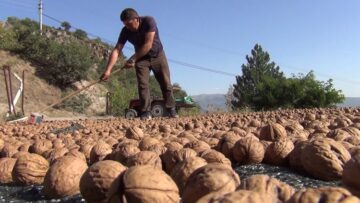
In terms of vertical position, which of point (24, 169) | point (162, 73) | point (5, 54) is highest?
point (5, 54)

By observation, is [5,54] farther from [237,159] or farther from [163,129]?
[237,159]

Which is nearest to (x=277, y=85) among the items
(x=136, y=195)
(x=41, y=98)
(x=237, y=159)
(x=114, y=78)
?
(x=41, y=98)

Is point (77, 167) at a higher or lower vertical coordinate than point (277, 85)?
lower

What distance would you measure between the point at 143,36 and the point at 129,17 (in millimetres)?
455

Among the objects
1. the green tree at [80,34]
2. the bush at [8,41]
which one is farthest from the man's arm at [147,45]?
the green tree at [80,34]

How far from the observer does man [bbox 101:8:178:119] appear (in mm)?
8375

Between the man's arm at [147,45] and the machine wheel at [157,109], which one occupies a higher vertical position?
the man's arm at [147,45]

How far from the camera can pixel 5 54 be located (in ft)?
117

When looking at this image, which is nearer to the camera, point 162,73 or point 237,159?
point 237,159

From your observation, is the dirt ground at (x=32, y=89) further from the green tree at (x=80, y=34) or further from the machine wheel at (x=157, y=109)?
the green tree at (x=80, y=34)

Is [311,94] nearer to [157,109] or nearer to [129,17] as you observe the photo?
[157,109]

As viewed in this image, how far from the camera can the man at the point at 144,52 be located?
838 cm

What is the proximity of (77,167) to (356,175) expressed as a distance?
146 centimetres

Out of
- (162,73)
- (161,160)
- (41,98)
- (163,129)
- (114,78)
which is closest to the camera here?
(161,160)
